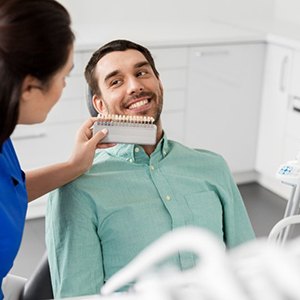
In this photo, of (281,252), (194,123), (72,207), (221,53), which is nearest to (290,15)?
(221,53)

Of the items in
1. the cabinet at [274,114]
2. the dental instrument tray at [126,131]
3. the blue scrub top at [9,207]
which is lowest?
the cabinet at [274,114]

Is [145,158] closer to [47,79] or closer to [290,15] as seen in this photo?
[47,79]

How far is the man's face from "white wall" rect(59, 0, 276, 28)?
6.38 ft

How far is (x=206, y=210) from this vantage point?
147cm

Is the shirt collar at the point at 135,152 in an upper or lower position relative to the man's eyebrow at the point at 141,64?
lower

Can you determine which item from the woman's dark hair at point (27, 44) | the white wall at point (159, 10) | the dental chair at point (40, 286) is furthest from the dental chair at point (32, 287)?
the white wall at point (159, 10)

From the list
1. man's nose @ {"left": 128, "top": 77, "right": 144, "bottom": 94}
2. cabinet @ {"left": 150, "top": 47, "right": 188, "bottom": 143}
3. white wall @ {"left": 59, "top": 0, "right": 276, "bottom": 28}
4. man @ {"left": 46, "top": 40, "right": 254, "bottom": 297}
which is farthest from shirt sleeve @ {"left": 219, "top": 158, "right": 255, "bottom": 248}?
white wall @ {"left": 59, "top": 0, "right": 276, "bottom": 28}

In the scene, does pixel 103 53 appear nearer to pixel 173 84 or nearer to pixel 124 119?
pixel 124 119

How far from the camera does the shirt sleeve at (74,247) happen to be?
134 cm

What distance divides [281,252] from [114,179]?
977 mm

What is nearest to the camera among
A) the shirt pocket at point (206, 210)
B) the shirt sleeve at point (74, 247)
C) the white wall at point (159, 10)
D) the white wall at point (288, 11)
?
the shirt sleeve at point (74, 247)

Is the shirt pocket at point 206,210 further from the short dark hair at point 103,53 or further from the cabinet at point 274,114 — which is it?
the cabinet at point 274,114

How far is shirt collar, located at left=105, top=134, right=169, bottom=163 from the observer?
1477 mm

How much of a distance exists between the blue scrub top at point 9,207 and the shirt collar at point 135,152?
0.32 meters
